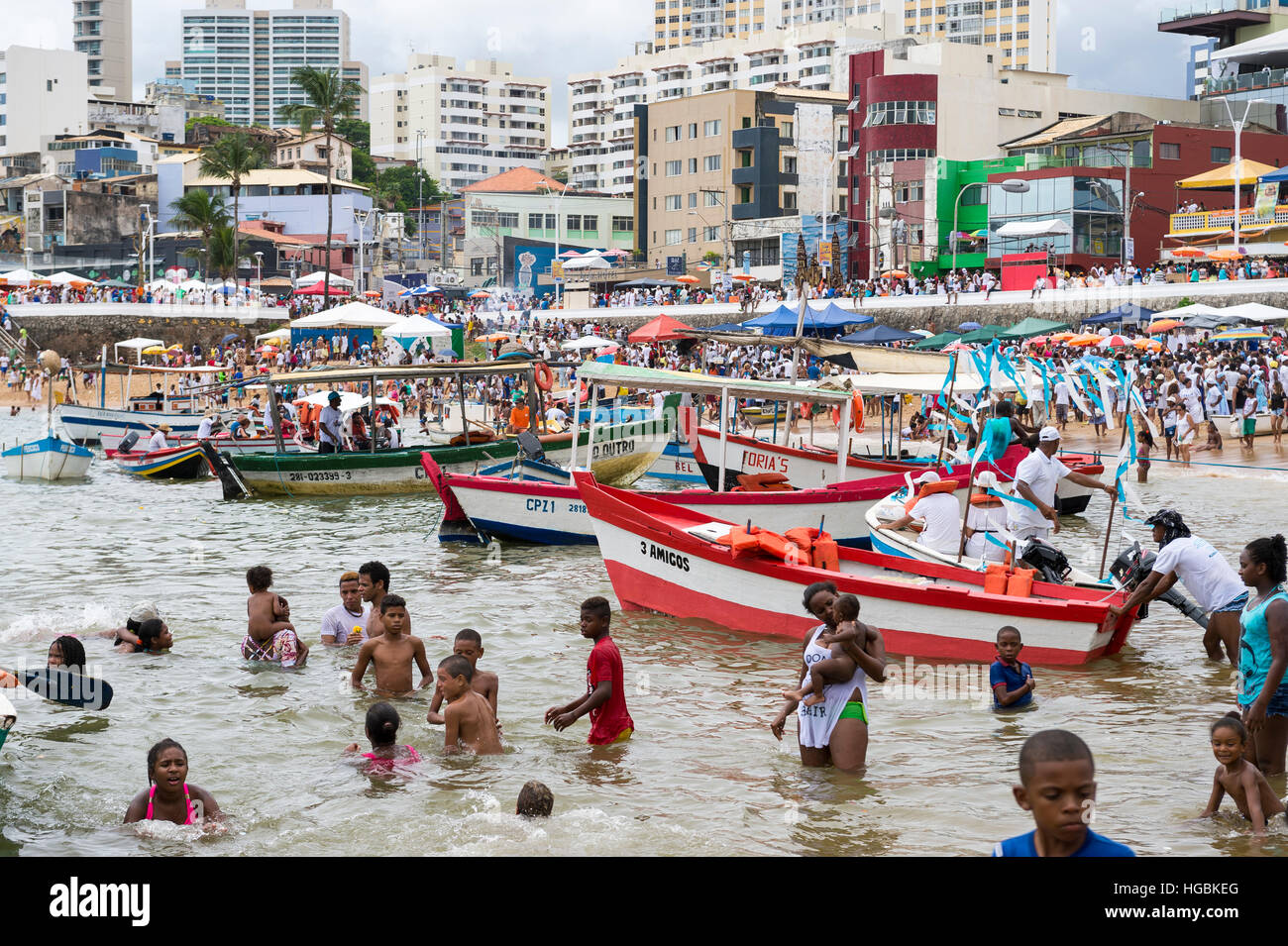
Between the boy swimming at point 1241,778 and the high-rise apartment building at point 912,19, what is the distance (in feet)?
450

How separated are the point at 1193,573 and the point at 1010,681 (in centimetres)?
178

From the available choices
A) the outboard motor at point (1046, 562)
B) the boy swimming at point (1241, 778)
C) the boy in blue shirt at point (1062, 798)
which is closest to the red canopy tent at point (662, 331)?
the outboard motor at point (1046, 562)

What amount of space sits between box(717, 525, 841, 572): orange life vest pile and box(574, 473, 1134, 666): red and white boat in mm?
108

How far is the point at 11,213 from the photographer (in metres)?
92.9

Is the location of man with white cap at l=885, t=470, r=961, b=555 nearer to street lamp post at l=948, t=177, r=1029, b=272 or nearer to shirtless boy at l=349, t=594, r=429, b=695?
shirtless boy at l=349, t=594, r=429, b=695

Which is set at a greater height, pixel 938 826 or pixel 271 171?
pixel 271 171

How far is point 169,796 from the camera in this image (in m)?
8.05

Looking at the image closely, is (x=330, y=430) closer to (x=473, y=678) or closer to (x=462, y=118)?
(x=473, y=678)

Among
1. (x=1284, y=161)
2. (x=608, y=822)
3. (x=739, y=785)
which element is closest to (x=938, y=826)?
(x=739, y=785)

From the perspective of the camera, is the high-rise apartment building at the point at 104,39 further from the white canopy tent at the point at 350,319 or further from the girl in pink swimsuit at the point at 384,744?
the girl in pink swimsuit at the point at 384,744

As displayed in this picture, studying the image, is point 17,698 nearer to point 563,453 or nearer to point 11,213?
point 563,453

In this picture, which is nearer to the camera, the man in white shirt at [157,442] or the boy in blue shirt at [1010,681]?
the boy in blue shirt at [1010,681]

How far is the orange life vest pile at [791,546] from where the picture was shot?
42.7 ft
